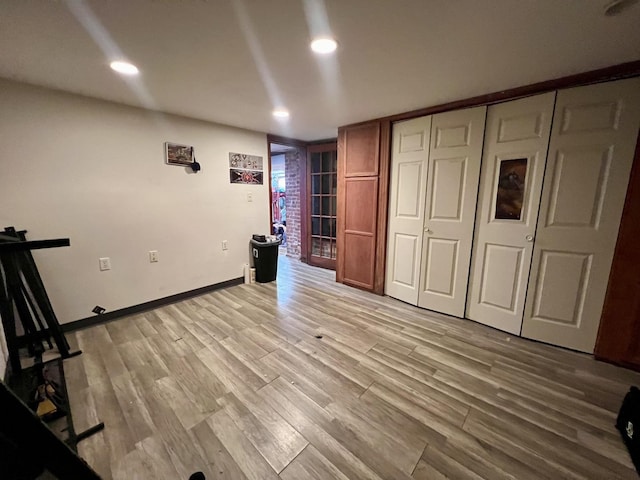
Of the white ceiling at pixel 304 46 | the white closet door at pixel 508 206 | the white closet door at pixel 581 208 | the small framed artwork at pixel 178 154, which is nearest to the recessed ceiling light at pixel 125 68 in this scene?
the white ceiling at pixel 304 46

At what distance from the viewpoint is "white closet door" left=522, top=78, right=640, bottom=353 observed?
6.20ft

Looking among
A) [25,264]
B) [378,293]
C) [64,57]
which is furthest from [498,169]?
[25,264]

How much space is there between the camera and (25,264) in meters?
2.00

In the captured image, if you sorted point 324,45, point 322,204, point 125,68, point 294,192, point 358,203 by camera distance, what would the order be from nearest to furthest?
point 324,45 → point 125,68 → point 358,203 → point 322,204 → point 294,192

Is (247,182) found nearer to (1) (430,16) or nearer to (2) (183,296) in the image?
(2) (183,296)

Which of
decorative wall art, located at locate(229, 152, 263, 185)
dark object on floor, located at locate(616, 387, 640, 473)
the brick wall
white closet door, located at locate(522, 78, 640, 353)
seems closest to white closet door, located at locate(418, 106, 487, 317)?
white closet door, located at locate(522, 78, 640, 353)

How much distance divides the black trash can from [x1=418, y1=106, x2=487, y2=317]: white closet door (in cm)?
211

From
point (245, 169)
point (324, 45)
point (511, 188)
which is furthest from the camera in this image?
point (245, 169)

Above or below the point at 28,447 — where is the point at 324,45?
above

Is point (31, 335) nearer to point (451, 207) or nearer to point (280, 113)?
point (280, 113)

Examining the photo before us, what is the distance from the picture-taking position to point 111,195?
255 centimetres

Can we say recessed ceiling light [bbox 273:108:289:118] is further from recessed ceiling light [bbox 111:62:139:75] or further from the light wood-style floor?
the light wood-style floor

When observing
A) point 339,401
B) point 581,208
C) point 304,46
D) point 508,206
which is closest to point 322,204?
point 508,206

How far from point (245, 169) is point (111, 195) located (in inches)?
63.7
